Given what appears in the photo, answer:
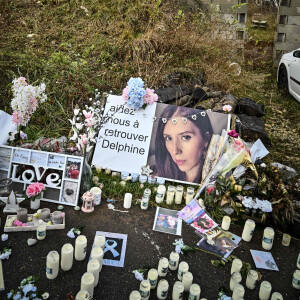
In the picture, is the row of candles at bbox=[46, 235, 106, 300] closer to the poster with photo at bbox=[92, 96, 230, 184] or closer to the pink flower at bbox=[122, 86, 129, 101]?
the poster with photo at bbox=[92, 96, 230, 184]

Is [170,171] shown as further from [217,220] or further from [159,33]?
[159,33]

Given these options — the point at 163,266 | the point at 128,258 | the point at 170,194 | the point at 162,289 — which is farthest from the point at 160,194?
the point at 162,289

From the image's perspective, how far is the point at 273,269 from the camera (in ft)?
10.0

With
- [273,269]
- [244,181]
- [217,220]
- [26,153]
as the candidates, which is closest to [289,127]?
[244,181]

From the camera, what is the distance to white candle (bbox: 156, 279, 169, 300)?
8.40ft

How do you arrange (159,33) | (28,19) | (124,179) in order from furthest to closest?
(28,19)
(159,33)
(124,179)

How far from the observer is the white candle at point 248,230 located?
10.9ft

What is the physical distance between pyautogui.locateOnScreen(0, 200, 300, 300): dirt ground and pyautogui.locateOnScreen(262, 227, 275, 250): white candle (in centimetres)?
7

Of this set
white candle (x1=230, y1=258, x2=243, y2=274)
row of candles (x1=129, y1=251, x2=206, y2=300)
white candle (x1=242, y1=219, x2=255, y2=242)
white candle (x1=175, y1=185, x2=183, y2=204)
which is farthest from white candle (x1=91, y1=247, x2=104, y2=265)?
white candle (x1=242, y1=219, x2=255, y2=242)

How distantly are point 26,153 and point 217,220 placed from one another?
230 cm

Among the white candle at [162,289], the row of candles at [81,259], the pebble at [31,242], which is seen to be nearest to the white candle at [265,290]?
the white candle at [162,289]

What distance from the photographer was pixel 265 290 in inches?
104

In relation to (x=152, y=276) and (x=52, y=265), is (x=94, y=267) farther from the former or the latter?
(x=152, y=276)

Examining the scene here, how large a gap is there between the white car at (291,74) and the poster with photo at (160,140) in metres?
2.72
